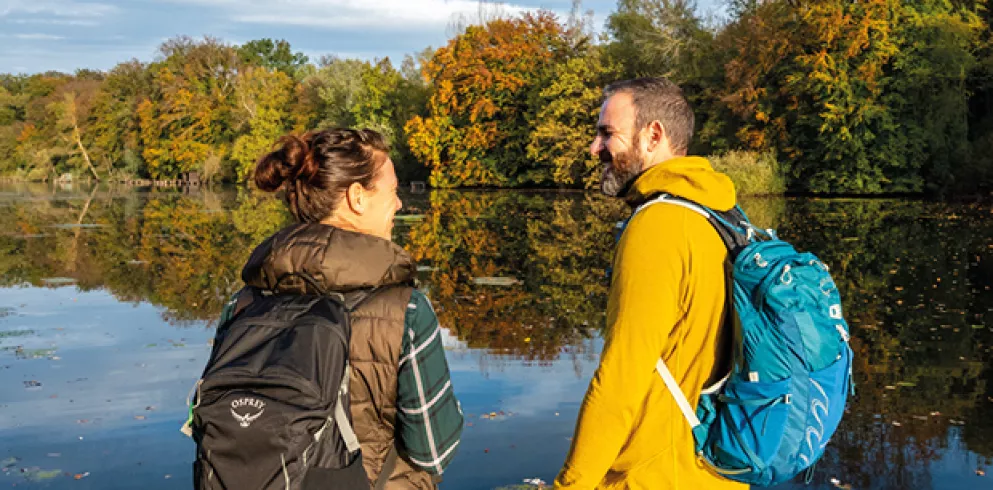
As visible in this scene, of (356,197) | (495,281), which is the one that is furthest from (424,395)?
(495,281)

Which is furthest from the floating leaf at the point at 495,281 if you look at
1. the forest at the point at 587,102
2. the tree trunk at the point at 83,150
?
the tree trunk at the point at 83,150

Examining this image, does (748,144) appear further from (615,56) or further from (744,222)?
(744,222)

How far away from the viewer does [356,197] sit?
237cm

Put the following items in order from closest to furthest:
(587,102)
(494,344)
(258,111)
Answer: (494,344)
(587,102)
(258,111)

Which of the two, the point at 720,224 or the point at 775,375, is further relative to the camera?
the point at 720,224

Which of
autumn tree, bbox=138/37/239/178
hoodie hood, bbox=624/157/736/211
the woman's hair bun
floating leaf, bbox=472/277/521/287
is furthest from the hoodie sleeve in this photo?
autumn tree, bbox=138/37/239/178

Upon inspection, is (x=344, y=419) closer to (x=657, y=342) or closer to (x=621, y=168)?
(x=657, y=342)

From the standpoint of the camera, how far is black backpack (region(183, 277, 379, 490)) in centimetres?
189

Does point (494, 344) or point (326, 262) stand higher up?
point (326, 262)

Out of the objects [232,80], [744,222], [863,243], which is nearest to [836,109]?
[863,243]

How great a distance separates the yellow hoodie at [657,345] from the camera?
2410 millimetres

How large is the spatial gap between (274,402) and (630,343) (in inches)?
39.0

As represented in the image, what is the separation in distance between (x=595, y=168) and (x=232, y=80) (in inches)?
1422

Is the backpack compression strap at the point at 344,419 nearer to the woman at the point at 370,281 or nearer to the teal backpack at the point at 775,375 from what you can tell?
the woman at the point at 370,281
